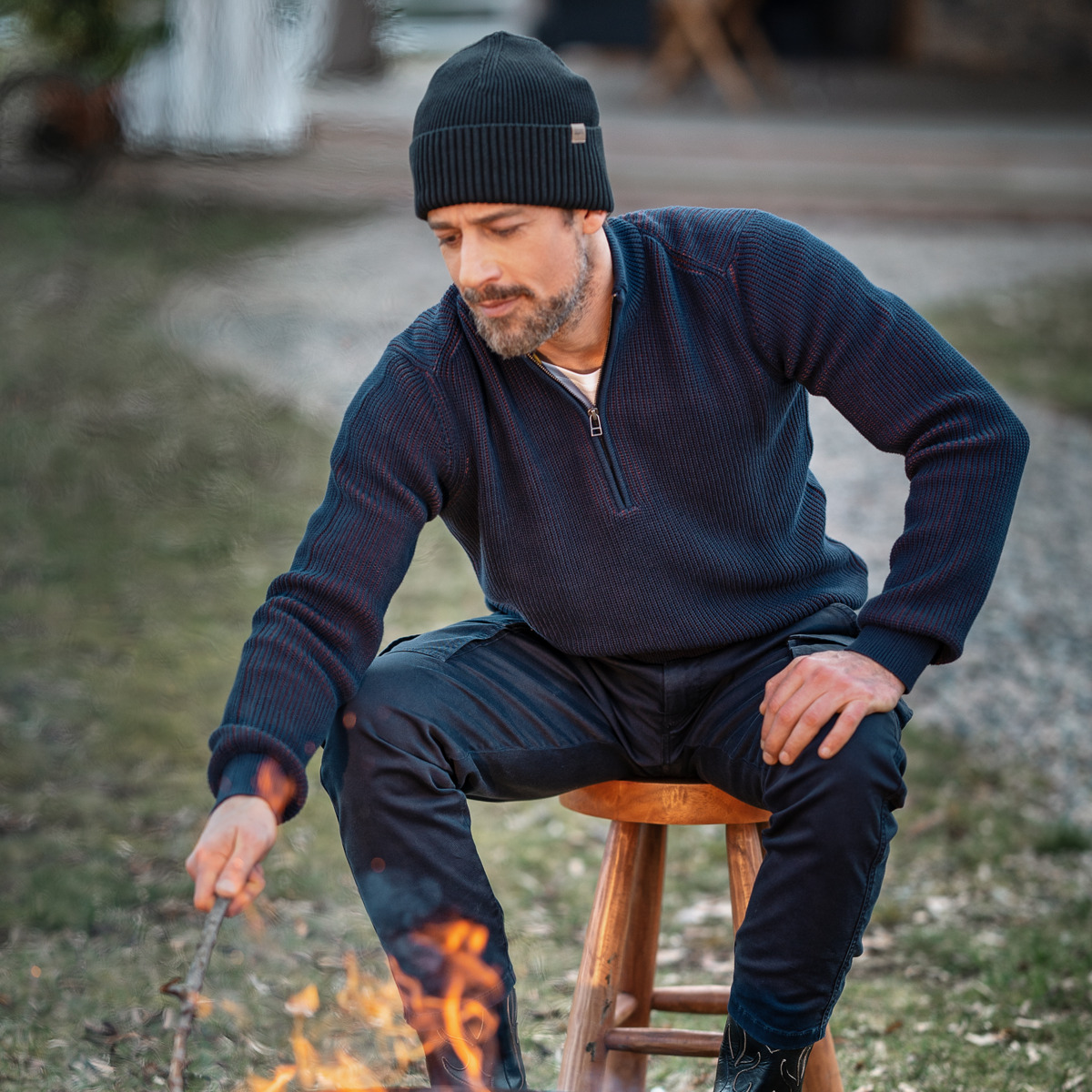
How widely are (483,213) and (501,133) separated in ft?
0.33

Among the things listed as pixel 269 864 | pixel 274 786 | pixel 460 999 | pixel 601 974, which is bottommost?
pixel 269 864

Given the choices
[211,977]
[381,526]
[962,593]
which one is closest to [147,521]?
[211,977]

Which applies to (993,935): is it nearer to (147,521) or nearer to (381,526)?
(381,526)

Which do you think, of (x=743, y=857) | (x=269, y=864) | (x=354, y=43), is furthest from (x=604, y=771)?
(x=354, y=43)

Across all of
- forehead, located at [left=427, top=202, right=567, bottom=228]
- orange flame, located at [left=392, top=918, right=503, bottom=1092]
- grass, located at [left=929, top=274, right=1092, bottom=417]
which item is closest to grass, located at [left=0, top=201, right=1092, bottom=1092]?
orange flame, located at [left=392, top=918, right=503, bottom=1092]

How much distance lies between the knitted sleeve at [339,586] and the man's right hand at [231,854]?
0.11 ft

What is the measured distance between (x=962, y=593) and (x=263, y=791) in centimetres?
85

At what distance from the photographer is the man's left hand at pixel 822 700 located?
1.53 metres

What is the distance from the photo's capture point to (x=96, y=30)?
8.19 meters

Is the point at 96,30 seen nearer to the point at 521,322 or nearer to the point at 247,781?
the point at 521,322

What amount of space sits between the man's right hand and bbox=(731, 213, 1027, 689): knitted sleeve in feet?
2.42

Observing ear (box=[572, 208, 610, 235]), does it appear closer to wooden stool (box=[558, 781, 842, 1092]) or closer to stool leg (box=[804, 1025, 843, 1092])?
wooden stool (box=[558, 781, 842, 1092])

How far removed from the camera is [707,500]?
177 centimetres

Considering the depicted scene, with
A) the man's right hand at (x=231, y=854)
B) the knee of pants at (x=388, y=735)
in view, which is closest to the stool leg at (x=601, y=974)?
the knee of pants at (x=388, y=735)
